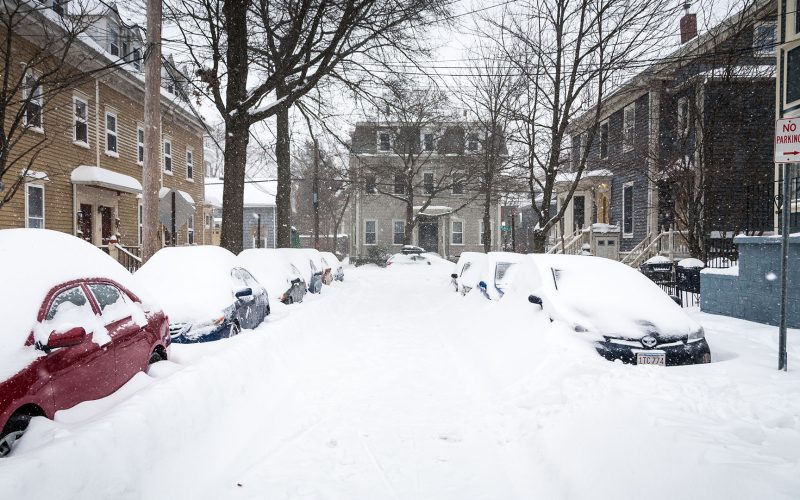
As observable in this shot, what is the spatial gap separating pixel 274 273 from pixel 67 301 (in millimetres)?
8492

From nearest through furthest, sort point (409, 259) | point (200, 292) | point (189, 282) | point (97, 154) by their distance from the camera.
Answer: point (200, 292) < point (189, 282) < point (97, 154) < point (409, 259)

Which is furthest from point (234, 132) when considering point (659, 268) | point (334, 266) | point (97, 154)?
point (659, 268)

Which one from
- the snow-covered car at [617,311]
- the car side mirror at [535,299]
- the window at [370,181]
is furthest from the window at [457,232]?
the car side mirror at [535,299]

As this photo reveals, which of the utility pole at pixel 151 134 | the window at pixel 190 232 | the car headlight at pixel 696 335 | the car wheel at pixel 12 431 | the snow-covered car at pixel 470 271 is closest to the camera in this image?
the car wheel at pixel 12 431

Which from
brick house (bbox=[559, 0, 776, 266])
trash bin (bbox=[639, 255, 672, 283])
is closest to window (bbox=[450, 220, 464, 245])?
brick house (bbox=[559, 0, 776, 266])

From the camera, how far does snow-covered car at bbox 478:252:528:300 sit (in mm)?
11323

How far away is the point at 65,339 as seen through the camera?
3314 millimetres

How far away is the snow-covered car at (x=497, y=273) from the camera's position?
11.3 metres

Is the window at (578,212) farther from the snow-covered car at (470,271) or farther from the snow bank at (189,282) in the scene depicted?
the snow bank at (189,282)

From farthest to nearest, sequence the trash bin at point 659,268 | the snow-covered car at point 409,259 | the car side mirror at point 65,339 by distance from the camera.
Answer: the snow-covered car at point 409,259 < the trash bin at point 659,268 < the car side mirror at point 65,339

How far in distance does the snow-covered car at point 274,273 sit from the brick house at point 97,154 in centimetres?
219

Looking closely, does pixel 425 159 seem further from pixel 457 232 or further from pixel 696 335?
pixel 696 335

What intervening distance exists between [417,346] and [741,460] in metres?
5.75

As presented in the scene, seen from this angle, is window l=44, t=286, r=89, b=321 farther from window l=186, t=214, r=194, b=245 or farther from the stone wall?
window l=186, t=214, r=194, b=245
